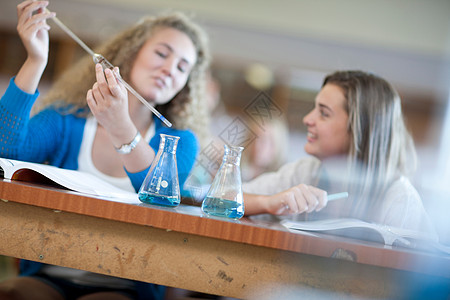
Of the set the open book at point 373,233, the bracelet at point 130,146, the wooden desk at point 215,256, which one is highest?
the bracelet at point 130,146

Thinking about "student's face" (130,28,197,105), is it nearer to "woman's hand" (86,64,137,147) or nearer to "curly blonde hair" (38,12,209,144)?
"curly blonde hair" (38,12,209,144)

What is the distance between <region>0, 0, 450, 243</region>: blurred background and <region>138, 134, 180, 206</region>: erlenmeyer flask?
206cm

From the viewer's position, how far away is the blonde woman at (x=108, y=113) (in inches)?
31.1

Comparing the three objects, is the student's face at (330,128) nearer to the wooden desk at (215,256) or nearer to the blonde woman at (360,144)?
the blonde woman at (360,144)

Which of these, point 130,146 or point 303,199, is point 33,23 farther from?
point 303,199

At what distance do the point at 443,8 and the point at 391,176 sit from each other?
7.27 ft

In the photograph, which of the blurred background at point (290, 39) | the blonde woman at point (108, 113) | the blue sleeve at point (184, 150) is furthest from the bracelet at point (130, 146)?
the blurred background at point (290, 39)

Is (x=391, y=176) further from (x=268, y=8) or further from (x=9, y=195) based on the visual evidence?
(x=268, y=8)

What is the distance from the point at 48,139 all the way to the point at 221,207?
1.85 feet

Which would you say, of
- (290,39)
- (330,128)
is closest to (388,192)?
(330,128)

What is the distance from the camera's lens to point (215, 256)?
600 millimetres

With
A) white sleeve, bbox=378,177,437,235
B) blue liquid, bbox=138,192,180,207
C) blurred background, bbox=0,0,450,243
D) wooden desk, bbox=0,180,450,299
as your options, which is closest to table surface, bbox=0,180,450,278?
wooden desk, bbox=0,180,450,299

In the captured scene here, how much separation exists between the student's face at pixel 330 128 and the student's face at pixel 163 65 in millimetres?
362

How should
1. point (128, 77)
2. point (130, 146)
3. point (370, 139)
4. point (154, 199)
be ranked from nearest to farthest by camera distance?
point (154, 199) → point (130, 146) → point (370, 139) → point (128, 77)
